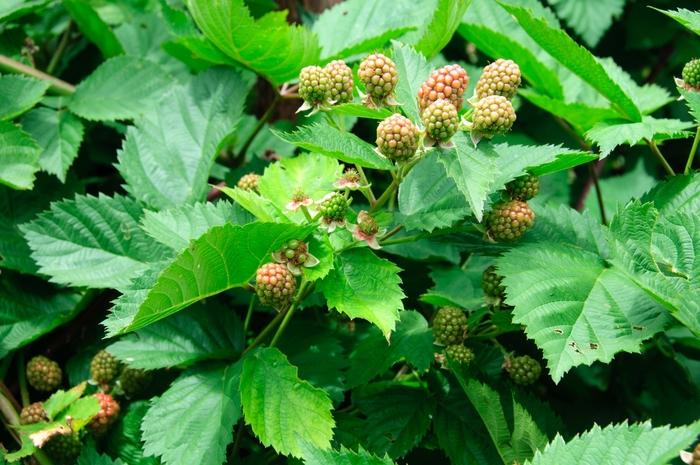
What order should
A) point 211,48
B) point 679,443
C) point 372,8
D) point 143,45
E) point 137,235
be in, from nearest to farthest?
point 679,443 < point 137,235 < point 211,48 < point 372,8 < point 143,45

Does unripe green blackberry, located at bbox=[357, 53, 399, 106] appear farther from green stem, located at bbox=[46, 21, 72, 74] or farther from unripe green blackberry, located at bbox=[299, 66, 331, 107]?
green stem, located at bbox=[46, 21, 72, 74]

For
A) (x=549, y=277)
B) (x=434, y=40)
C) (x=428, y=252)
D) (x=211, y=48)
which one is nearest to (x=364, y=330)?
(x=428, y=252)

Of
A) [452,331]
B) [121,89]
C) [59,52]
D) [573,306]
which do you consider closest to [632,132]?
[573,306]

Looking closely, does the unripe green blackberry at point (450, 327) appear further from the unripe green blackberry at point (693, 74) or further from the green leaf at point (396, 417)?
the unripe green blackberry at point (693, 74)

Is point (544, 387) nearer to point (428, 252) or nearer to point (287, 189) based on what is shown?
point (428, 252)

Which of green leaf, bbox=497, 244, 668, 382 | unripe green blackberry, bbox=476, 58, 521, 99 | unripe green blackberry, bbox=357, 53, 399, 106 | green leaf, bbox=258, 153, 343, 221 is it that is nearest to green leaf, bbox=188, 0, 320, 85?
green leaf, bbox=258, 153, 343, 221

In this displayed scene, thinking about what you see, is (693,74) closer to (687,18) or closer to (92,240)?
(687,18)
